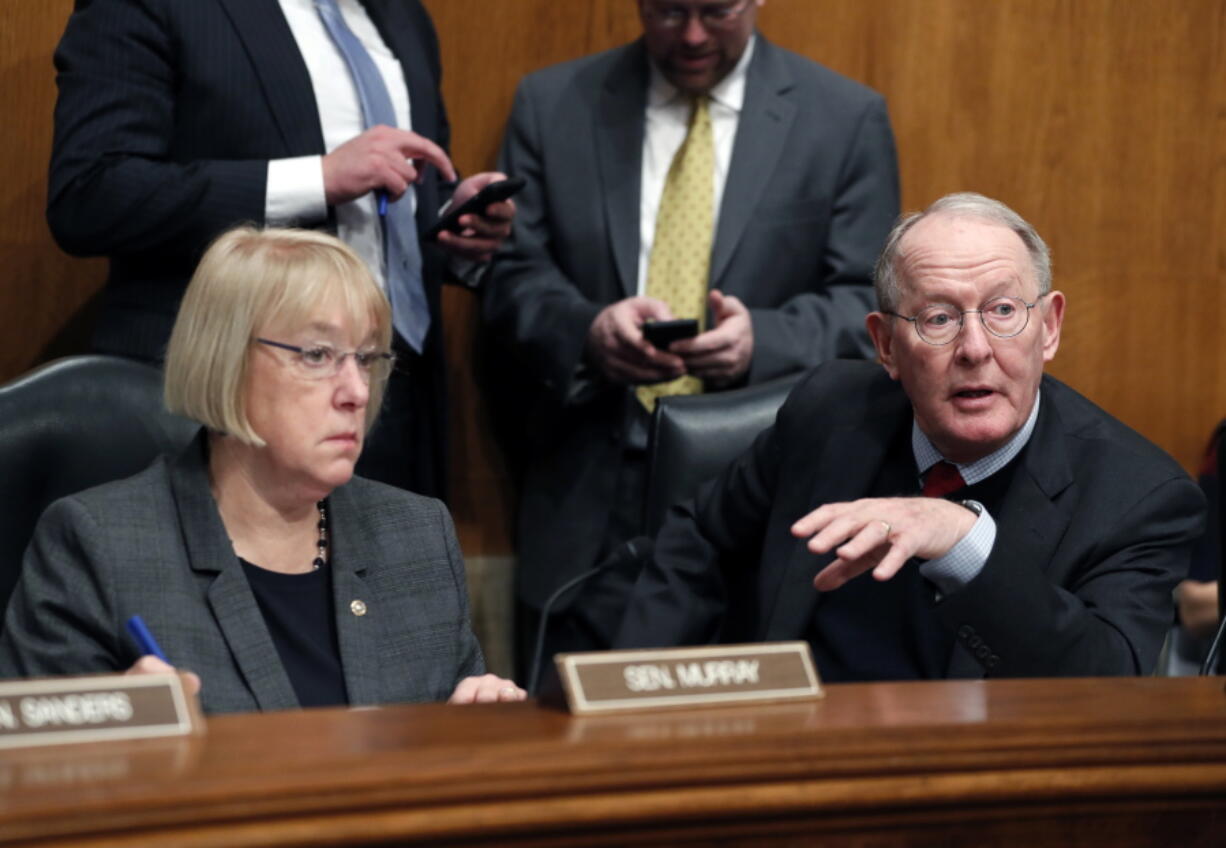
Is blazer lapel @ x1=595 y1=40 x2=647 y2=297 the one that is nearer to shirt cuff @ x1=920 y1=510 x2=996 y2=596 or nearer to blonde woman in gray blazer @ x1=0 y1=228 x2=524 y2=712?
blonde woman in gray blazer @ x1=0 y1=228 x2=524 y2=712

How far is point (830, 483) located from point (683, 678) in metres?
0.91

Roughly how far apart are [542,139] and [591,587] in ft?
3.10

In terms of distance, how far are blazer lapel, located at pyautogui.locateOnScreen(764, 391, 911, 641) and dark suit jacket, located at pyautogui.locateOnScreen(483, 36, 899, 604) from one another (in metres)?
0.81

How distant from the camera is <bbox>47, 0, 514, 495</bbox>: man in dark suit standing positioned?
8.45ft

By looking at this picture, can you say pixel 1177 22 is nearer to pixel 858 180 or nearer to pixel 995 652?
pixel 858 180

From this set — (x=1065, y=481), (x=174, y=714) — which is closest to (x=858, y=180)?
(x=1065, y=481)

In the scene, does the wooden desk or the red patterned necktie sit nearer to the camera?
the wooden desk

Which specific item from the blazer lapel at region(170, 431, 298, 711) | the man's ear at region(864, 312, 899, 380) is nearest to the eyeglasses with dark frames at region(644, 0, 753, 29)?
the man's ear at region(864, 312, 899, 380)

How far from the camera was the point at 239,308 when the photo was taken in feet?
6.42

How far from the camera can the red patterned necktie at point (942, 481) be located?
2150mm

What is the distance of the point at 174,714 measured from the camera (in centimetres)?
124

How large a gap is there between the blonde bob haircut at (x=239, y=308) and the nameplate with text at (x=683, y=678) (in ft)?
2.40

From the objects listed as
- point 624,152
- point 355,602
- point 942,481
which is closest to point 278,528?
point 355,602

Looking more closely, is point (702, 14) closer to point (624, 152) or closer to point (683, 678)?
point (624, 152)
